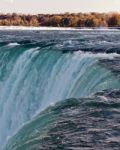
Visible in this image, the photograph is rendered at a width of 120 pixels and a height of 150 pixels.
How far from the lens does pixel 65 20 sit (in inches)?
4094

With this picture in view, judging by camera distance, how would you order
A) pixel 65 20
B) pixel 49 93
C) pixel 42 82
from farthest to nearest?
1. pixel 65 20
2. pixel 42 82
3. pixel 49 93

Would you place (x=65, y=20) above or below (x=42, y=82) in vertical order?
below

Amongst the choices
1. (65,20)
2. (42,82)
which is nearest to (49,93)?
Result: (42,82)

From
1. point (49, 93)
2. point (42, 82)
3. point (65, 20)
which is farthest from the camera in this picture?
point (65, 20)

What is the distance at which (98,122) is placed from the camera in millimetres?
12000

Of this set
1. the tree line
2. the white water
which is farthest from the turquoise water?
the tree line

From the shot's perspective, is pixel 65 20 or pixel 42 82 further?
pixel 65 20

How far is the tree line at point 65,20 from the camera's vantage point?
3863 inches

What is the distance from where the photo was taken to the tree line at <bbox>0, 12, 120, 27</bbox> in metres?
98.1

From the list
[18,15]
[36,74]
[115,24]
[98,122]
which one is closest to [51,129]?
[98,122]

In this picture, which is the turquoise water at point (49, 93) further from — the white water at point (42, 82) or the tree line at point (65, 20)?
the tree line at point (65, 20)

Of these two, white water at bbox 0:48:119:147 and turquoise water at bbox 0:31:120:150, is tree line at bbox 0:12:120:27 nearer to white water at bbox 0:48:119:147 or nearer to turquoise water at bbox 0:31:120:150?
turquoise water at bbox 0:31:120:150

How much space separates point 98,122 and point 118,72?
18.8ft

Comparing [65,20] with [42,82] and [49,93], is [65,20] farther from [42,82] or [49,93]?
[49,93]
